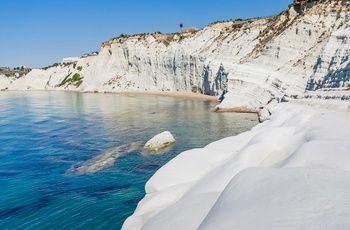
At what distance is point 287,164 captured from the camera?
938 centimetres

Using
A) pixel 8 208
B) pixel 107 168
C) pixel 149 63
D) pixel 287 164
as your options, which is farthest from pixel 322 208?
pixel 149 63

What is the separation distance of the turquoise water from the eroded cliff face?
9.01 m

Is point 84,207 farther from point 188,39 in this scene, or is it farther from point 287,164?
point 188,39

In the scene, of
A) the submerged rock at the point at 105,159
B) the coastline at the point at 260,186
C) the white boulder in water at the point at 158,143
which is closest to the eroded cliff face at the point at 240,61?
the coastline at the point at 260,186

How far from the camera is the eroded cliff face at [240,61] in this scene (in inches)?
1430

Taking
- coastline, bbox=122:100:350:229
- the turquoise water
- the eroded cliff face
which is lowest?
the turquoise water

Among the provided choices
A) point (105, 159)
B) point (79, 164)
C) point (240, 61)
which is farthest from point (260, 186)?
point (240, 61)

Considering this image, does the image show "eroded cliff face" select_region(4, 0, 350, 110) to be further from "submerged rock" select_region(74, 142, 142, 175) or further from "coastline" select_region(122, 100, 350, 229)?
"submerged rock" select_region(74, 142, 142, 175)

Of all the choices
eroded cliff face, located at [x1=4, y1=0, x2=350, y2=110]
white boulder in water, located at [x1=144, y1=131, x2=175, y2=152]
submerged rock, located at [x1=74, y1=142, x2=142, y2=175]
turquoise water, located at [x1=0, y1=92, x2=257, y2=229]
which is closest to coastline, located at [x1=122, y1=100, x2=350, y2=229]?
turquoise water, located at [x1=0, y1=92, x2=257, y2=229]

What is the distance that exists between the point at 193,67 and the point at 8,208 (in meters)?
68.1

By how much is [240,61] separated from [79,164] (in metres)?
50.6

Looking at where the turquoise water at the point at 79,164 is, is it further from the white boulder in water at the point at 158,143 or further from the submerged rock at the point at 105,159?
the white boulder in water at the point at 158,143

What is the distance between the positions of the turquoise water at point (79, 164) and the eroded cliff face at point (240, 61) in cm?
901

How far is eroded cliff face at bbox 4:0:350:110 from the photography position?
1430 inches
